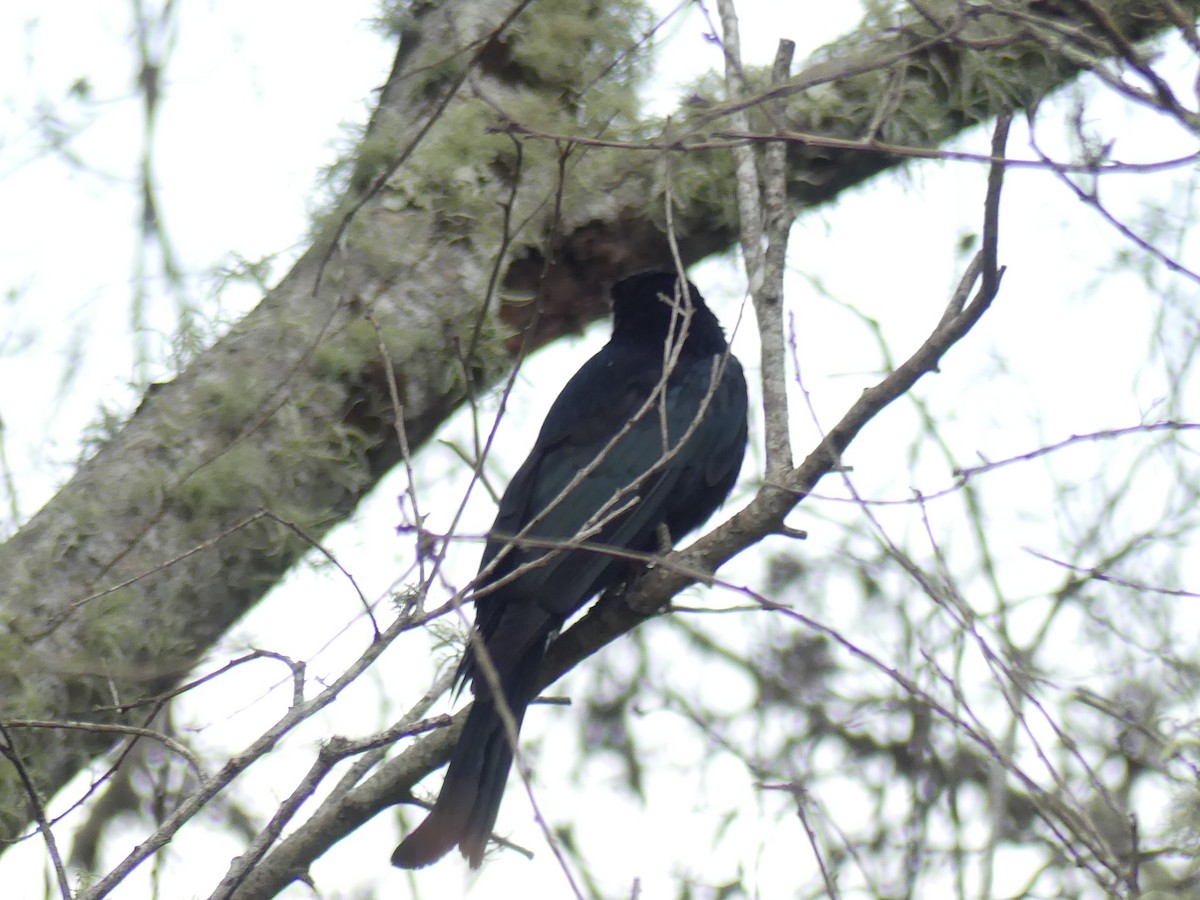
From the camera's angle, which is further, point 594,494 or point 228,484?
point 594,494

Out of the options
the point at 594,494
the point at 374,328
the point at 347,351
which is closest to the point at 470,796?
the point at 594,494

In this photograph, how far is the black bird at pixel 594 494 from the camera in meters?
3.03

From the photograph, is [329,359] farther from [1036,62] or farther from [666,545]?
[1036,62]

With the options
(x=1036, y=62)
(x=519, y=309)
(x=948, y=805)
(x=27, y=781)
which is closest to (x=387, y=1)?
(x=519, y=309)

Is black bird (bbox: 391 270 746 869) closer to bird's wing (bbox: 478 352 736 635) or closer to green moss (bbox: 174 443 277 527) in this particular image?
bird's wing (bbox: 478 352 736 635)

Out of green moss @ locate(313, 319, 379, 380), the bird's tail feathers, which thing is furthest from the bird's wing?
green moss @ locate(313, 319, 379, 380)

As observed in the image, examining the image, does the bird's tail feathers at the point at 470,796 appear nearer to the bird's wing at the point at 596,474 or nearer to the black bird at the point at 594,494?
the black bird at the point at 594,494

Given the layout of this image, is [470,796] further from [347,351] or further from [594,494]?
[347,351]

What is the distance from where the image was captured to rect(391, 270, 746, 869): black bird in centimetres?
303

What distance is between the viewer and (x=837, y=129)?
4.05 metres

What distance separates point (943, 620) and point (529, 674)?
8.00 feet

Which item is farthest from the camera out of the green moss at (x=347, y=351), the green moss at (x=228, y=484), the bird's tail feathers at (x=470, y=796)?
the green moss at (x=347, y=351)

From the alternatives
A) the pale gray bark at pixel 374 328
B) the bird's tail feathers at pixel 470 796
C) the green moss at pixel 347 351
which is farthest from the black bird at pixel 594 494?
the green moss at pixel 347 351

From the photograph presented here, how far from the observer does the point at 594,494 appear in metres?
3.66
